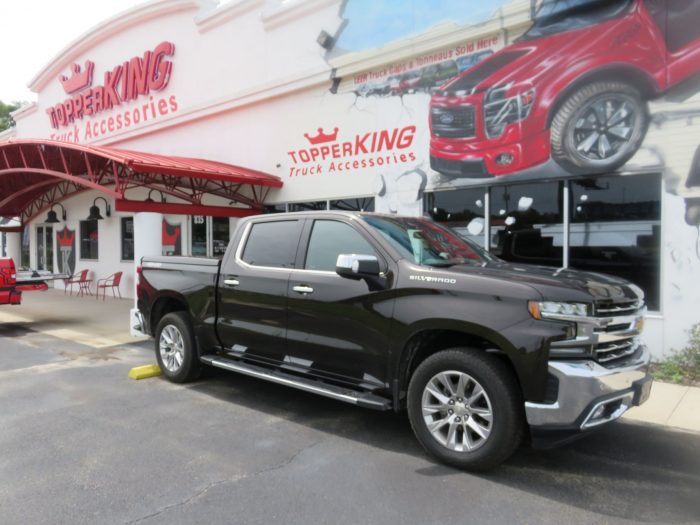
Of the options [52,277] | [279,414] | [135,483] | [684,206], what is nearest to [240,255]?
[279,414]

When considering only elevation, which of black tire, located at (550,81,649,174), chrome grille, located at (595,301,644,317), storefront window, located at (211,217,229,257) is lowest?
chrome grille, located at (595,301,644,317)

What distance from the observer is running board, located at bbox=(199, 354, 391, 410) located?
4.14 meters

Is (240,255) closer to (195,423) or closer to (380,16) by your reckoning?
(195,423)

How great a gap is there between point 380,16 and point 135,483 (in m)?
9.02

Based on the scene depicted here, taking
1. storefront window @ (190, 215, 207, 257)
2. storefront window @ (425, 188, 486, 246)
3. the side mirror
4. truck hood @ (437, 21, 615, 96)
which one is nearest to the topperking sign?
storefront window @ (190, 215, 207, 257)

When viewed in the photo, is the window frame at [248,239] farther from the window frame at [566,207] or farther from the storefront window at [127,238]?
the storefront window at [127,238]

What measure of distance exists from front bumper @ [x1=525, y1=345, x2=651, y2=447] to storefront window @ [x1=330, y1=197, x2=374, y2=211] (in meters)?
7.18

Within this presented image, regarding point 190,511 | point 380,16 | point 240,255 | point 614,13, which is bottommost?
point 190,511

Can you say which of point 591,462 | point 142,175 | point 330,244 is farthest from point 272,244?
point 142,175

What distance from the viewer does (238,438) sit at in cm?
446

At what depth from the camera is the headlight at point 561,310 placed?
3.45 m

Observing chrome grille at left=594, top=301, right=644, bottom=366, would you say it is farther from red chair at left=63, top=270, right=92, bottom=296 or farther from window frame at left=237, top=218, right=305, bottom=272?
red chair at left=63, top=270, right=92, bottom=296

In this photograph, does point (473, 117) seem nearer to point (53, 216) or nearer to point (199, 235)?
point (199, 235)

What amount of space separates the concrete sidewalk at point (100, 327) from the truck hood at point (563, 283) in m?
1.85
